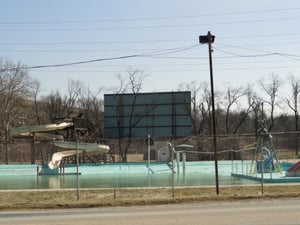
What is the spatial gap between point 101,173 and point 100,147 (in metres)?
6.94

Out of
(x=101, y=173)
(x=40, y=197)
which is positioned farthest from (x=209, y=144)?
(x=40, y=197)

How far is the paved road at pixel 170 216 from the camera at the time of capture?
12352 millimetres

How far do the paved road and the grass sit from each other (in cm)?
154

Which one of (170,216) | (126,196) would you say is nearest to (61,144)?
(126,196)

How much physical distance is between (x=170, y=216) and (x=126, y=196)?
7.40 m

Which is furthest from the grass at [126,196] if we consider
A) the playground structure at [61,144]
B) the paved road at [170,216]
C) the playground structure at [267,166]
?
the playground structure at [61,144]

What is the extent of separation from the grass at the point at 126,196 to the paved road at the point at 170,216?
154cm

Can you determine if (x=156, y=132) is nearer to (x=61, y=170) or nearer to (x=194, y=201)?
(x=61, y=170)

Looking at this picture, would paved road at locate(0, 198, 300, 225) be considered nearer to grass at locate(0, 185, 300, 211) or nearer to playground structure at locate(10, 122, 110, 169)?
grass at locate(0, 185, 300, 211)

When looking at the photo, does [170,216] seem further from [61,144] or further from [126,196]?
[61,144]

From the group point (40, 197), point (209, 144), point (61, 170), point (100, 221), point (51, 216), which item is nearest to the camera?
point (100, 221)

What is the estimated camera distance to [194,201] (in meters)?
18.8

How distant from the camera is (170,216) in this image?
13836mm

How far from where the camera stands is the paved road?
1235 cm
